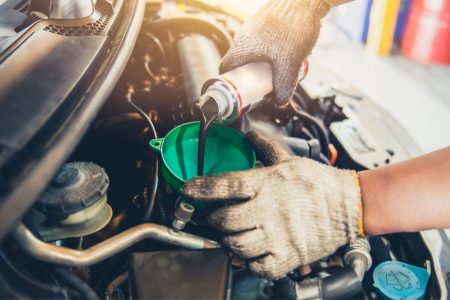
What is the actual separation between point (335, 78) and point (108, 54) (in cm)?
99

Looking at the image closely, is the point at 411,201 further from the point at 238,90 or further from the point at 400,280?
the point at 238,90

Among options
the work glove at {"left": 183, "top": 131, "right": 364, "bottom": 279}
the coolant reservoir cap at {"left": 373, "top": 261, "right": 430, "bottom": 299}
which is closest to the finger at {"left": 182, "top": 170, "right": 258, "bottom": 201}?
the work glove at {"left": 183, "top": 131, "right": 364, "bottom": 279}

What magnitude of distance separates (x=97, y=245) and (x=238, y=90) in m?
0.44

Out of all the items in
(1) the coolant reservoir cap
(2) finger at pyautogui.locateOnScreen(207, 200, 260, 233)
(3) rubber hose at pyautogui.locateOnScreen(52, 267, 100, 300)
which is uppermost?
(2) finger at pyautogui.locateOnScreen(207, 200, 260, 233)

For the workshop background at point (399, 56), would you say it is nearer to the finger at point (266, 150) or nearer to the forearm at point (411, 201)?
the forearm at point (411, 201)

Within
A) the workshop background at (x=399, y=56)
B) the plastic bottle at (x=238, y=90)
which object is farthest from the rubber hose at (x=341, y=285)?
the workshop background at (x=399, y=56)

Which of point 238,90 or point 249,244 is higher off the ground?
point 238,90

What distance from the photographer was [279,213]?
0.72m

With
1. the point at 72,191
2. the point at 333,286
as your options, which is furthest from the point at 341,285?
the point at 72,191

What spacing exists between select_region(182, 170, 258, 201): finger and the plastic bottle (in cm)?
16

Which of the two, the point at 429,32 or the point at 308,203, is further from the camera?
the point at 429,32

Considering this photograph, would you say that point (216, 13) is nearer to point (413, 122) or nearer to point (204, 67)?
point (204, 67)

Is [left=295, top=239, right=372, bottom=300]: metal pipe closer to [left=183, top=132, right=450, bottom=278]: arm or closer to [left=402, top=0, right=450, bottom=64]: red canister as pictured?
[left=183, top=132, right=450, bottom=278]: arm

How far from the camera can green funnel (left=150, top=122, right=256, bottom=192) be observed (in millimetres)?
818
